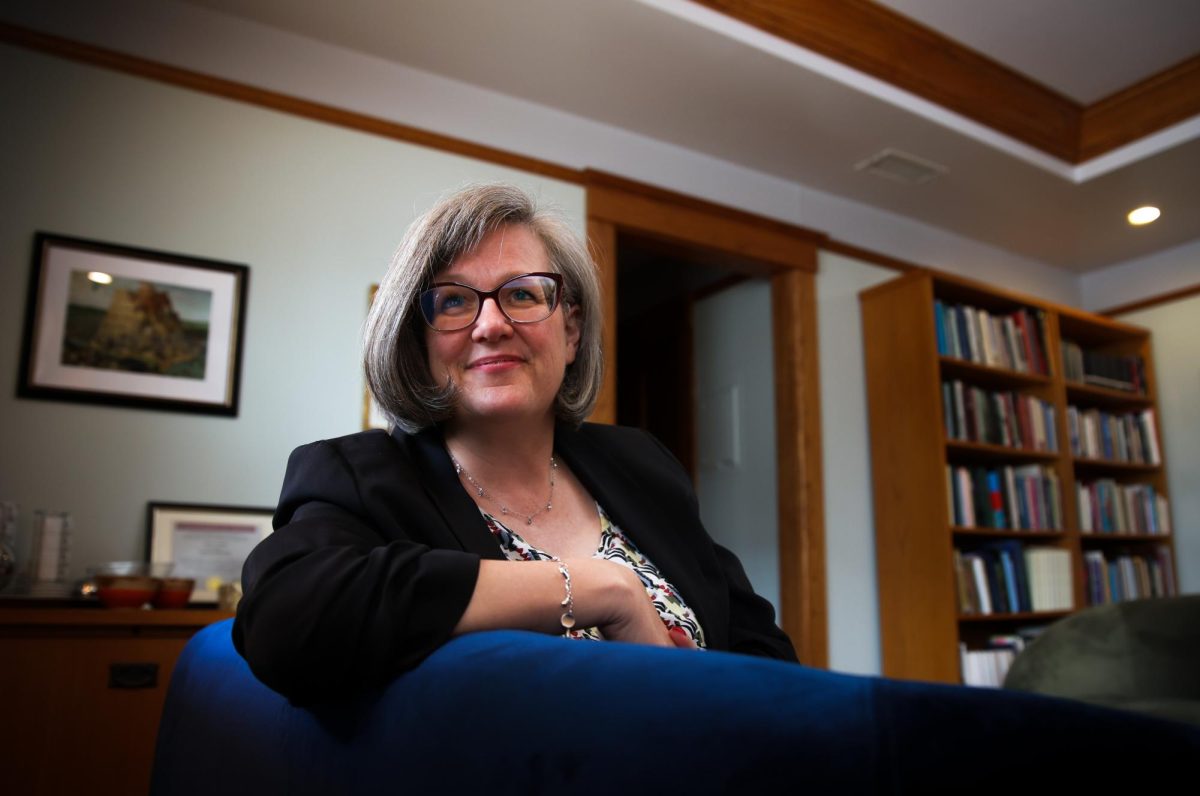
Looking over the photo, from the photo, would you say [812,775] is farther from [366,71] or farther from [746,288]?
[746,288]

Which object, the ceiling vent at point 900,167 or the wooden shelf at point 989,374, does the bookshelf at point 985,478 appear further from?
the ceiling vent at point 900,167

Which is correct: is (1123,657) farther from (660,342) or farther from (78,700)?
(660,342)

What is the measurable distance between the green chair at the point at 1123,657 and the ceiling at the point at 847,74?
209cm

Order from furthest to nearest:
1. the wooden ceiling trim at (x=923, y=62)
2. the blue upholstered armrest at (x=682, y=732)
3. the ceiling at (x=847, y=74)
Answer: the wooden ceiling trim at (x=923, y=62)
the ceiling at (x=847, y=74)
the blue upholstered armrest at (x=682, y=732)

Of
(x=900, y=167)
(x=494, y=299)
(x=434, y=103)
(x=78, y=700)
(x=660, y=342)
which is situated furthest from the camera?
(x=660, y=342)

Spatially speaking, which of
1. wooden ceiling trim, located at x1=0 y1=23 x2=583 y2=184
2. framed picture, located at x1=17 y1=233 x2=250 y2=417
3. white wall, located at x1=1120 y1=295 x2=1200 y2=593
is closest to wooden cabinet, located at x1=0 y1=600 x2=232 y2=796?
framed picture, located at x1=17 y1=233 x2=250 y2=417

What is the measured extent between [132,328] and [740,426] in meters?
2.86

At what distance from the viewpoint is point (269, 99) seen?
116 inches

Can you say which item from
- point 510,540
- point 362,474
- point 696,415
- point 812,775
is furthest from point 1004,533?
point 812,775

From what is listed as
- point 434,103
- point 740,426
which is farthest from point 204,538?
point 740,426

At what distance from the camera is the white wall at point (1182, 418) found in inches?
189

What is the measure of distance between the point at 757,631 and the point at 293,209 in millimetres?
2354

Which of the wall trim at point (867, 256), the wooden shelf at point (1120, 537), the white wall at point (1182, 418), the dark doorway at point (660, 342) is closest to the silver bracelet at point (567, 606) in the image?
the wall trim at point (867, 256)

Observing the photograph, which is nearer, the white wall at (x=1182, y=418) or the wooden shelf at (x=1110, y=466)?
the wooden shelf at (x=1110, y=466)
